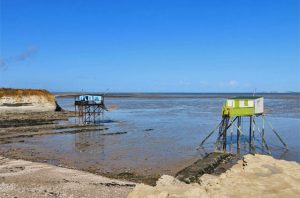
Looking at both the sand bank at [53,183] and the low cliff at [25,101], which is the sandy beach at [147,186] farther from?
the low cliff at [25,101]

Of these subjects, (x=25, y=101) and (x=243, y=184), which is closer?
(x=243, y=184)

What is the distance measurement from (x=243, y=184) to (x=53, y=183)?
7668 millimetres

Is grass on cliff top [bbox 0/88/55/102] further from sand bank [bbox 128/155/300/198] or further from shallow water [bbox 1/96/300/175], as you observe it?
sand bank [bbox 128/155/300/198]

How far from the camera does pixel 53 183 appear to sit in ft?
46.3

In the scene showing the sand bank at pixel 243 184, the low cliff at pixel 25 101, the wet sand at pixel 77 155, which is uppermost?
the low cliff at pixel 25 101

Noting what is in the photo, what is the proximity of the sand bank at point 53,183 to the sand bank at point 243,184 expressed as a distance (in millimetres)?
1472

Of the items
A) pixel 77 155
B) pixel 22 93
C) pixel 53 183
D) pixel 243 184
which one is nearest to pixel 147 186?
pixel 53 183

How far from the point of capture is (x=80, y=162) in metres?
19.8

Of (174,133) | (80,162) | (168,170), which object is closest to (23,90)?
(174,133)

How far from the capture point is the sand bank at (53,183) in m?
12.7

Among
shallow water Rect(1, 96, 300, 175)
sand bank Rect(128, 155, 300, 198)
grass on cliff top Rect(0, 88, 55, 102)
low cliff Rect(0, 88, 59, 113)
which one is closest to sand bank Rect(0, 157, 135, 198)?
sand bank Rect(128, 155, 300, 198)

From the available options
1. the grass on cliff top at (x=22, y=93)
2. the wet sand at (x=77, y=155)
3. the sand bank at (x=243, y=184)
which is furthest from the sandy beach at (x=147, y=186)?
the grass on cliff top at (x=22, y=93)

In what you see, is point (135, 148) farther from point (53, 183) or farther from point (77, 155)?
point (53, 183)

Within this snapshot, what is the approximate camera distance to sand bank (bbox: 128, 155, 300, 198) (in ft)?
40.4
